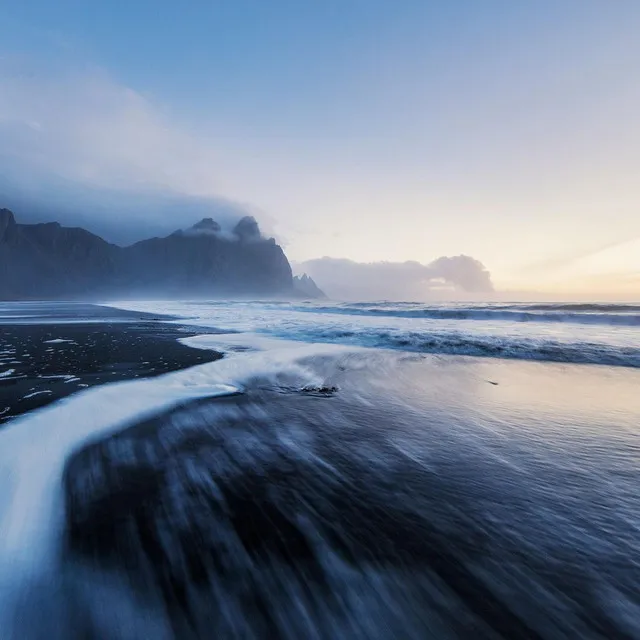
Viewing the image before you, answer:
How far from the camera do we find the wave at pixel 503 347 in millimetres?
9891

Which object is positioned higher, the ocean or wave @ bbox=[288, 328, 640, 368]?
wave @ bbox=[288, 328, 640, 368]

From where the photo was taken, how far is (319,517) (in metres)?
2.60

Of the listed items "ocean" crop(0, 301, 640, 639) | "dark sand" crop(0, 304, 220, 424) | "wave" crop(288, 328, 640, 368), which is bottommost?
"dark sand" crop(0, 304, 220, 424)

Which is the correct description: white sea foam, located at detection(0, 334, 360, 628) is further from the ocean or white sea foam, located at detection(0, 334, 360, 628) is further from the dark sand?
the dark sand

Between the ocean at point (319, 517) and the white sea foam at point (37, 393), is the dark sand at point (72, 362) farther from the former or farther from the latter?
the ocean at point (319, 517)

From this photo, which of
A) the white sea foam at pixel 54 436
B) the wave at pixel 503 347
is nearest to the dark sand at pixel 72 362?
the white sea foam at pixel 54 436

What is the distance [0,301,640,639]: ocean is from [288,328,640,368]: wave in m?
5.03

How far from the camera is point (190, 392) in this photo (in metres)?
5.85

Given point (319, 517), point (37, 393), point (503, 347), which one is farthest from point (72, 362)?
point (503, 347)

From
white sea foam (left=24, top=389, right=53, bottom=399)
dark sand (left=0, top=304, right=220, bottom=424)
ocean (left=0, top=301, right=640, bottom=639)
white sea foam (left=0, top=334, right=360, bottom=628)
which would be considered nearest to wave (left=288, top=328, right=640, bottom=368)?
ocean (left=0, top=301, right=640, bottom=639)

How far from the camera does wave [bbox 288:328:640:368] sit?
989 cm

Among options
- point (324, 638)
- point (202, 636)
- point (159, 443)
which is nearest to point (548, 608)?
point (324, 638)

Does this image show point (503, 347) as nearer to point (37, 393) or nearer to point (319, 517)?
point (319, 517)

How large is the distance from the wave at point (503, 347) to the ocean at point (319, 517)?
5.03 m
